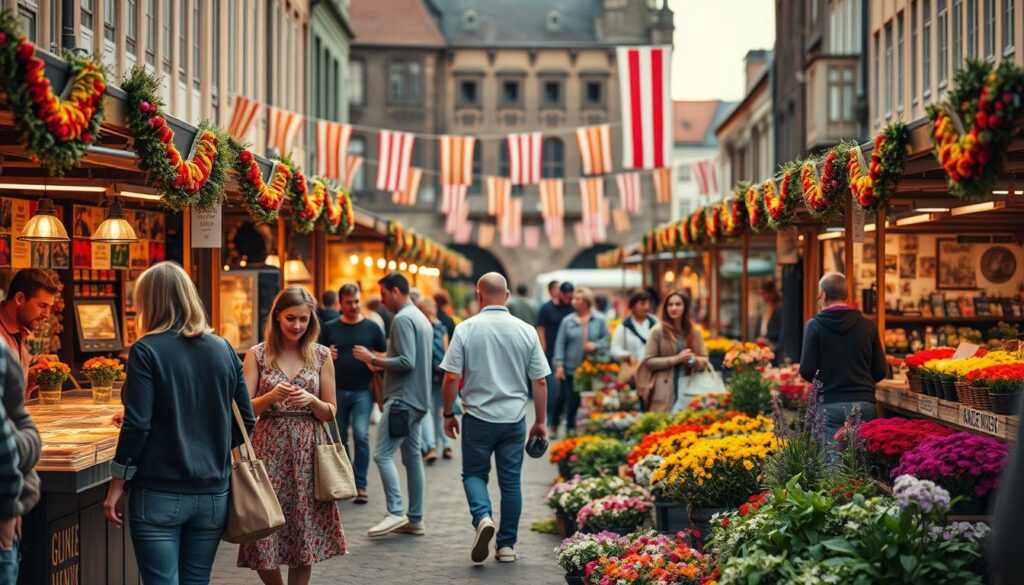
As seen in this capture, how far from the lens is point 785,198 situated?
11.7 meters

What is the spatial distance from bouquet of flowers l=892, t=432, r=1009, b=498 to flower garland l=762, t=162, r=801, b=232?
182 inches

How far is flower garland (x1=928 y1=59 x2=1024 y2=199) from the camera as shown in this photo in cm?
→ 610

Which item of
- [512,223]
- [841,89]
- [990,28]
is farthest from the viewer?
[512,223]

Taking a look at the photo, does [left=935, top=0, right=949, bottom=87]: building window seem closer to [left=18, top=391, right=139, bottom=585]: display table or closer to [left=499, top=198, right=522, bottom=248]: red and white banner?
[left=499, top=198, right=522, bottom=248]: red and white banner

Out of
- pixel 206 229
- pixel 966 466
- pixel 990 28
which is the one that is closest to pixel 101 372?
pixel 206 229

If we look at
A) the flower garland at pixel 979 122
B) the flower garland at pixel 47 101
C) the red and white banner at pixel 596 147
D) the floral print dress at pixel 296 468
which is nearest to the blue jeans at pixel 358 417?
the floral print dress at pixel 296 468

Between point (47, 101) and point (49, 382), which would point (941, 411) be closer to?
point (49, 382)

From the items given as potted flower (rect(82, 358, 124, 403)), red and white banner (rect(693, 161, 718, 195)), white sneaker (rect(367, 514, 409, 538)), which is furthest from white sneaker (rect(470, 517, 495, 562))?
red and white banner (rect(693, 161, 718, 195))

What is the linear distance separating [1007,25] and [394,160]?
11772 millimetres

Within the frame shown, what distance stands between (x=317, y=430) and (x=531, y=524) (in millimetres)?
4011

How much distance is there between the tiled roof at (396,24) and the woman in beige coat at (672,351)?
49.8 metres

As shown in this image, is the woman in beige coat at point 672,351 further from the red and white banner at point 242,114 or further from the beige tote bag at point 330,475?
the red and white banner at point 242,114

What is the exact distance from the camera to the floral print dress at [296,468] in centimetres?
762

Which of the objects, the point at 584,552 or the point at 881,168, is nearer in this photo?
the point at 584,552
